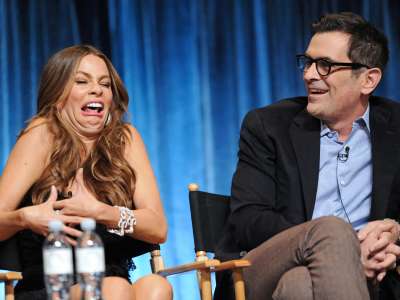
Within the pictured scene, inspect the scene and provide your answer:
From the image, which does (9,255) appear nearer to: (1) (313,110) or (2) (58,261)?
(2) (58,261)

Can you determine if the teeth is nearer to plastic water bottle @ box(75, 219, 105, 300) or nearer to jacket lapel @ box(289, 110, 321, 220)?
jacket lapel @ box(289, 110, 321, 220)

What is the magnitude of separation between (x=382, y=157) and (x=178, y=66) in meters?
1.67

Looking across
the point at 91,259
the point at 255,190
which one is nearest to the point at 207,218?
the point at 255,190

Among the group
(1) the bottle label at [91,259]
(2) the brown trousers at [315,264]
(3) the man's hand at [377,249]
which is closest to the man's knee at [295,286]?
(2) the brown trousers at [315,264]

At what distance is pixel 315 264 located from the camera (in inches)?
91.8

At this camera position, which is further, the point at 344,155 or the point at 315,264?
the point at 344,155

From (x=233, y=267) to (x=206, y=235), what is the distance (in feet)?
1.36

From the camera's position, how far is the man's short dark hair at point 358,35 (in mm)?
2982

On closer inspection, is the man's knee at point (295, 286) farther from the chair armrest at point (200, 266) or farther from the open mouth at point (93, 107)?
the open mouth at point (93, 107)

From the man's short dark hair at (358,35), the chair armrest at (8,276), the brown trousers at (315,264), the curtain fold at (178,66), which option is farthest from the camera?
the curtain fold at (178,66)

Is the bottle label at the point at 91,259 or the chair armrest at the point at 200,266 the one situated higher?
the bottle label at the point at 91,259

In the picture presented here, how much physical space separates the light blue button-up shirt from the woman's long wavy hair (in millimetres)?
641

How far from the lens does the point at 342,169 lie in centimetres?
288

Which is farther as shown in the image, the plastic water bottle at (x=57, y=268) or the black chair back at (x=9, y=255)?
the black chair back at (x=9, y=255)
